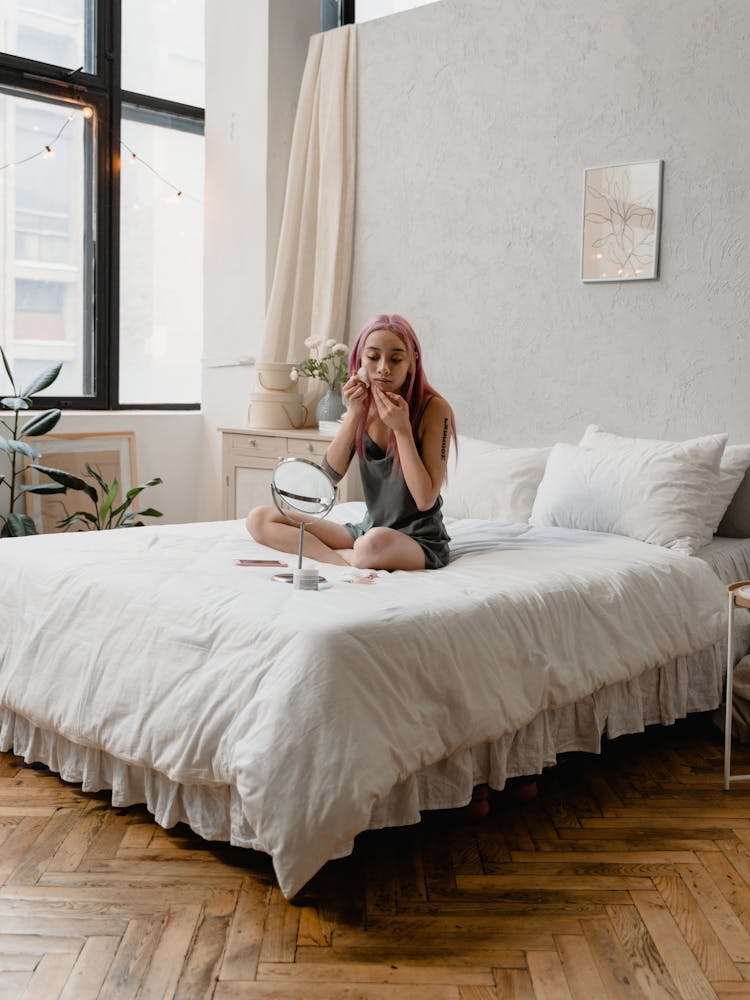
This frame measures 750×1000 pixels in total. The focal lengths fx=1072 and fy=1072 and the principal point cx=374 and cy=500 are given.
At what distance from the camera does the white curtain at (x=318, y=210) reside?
457cm

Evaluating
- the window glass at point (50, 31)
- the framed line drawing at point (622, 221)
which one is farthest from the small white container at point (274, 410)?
the window glass at point (50, 31)

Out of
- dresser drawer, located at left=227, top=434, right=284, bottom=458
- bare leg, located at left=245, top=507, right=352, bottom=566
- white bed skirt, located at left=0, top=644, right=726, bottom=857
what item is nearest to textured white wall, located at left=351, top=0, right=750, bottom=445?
dresser drawer, located at left=227, top=434, right=284, bottom=458

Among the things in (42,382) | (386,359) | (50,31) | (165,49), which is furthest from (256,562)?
(165,49)

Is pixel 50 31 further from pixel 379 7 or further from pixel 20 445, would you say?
pixel 20 445

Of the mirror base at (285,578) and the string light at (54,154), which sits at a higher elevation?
the string light at (54,154)

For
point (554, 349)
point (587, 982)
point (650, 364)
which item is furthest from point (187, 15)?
point (587, 982)

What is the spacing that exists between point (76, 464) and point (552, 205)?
2353mm

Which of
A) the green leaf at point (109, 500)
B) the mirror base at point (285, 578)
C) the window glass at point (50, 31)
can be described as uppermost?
the window glass at point (50, 31)

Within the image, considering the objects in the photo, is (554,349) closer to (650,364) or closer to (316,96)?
(650,364)

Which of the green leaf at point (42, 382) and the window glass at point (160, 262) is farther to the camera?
the window glass at point (160, 262)

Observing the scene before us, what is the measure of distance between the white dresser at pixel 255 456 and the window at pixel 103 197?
0.88 metres

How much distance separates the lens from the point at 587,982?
5.90ft

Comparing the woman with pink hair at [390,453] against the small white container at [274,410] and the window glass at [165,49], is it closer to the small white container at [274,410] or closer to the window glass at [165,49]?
the small white container at [274,410]

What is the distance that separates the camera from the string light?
477 cm
